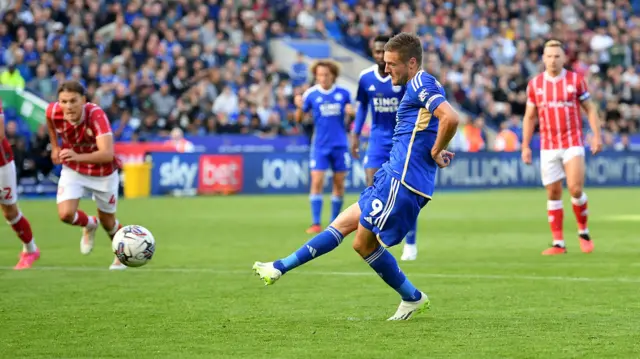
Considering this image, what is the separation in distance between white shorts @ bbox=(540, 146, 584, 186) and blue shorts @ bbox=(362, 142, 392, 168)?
1967 millimetres

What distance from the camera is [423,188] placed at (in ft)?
27.6

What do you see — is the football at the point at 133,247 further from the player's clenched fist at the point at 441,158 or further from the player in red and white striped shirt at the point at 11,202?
the player's clenched fist at the point at 441,158

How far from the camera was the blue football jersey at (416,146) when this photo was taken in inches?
328

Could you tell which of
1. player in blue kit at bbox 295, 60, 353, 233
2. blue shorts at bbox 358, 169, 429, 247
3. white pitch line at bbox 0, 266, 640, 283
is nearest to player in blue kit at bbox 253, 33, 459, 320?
blue shorts at bbox 358, 169, 429, 247

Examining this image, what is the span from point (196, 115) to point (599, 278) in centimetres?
1965

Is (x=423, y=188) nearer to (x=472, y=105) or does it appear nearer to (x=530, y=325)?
(x=530, y=325)

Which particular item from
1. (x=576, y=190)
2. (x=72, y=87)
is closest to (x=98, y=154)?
(x=72, y=87)

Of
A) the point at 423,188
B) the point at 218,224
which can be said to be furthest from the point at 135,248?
the point at 218,224

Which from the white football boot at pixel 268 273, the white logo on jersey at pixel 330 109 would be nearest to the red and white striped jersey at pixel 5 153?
the white football boot at pixel 268 273

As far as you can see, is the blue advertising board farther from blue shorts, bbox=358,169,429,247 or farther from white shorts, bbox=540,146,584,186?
blue shorts, bbox=358,169,429,247

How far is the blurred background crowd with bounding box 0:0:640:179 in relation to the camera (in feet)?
94.0

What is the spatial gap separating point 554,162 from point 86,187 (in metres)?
5.35

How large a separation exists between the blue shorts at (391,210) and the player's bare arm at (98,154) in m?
4.32

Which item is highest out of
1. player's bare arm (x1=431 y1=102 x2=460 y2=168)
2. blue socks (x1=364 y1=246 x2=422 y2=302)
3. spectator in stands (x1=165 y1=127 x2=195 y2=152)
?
player's bare arm (x1=431 y1=102 x2=460 y2=168)
